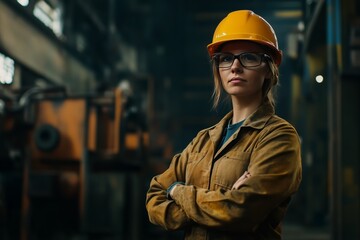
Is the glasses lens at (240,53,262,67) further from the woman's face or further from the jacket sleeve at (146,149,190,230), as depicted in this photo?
the jacket sleeve at (146,149,190,230)

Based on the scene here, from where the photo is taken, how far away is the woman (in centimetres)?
169

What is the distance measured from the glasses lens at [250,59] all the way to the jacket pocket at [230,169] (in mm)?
343

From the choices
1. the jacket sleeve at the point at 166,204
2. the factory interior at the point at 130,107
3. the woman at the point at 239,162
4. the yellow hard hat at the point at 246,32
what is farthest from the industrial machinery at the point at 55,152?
the yellow hard hat at the point at 246,32

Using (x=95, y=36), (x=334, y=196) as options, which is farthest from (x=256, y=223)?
(x=95, y=36)

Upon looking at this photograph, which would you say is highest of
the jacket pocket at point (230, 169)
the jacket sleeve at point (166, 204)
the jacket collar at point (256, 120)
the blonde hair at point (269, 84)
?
the blonde hair at point (269, 84)

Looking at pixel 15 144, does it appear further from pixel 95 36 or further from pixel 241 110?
pixel 95 36

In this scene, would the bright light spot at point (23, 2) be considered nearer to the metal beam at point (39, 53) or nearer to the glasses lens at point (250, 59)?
the metal beam at point (39, 53)

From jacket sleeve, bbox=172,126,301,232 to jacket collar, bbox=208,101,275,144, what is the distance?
0.22ft

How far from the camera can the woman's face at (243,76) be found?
1861 millimetres

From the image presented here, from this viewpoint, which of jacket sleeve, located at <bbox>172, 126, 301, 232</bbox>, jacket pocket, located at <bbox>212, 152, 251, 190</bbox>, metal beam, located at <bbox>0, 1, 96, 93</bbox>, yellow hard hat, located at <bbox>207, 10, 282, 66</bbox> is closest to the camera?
jacket sleeve, located at <bbox>172, 126, 301, 232</bbox>

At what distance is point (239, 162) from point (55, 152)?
165 inches

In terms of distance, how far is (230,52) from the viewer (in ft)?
6.24

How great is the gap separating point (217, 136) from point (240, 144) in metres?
0.14

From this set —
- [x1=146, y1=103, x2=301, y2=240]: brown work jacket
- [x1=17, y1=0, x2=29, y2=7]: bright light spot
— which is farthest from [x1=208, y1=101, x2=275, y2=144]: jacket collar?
[x1=17, y1=0, x2=29, y2=7]: bright light spot
